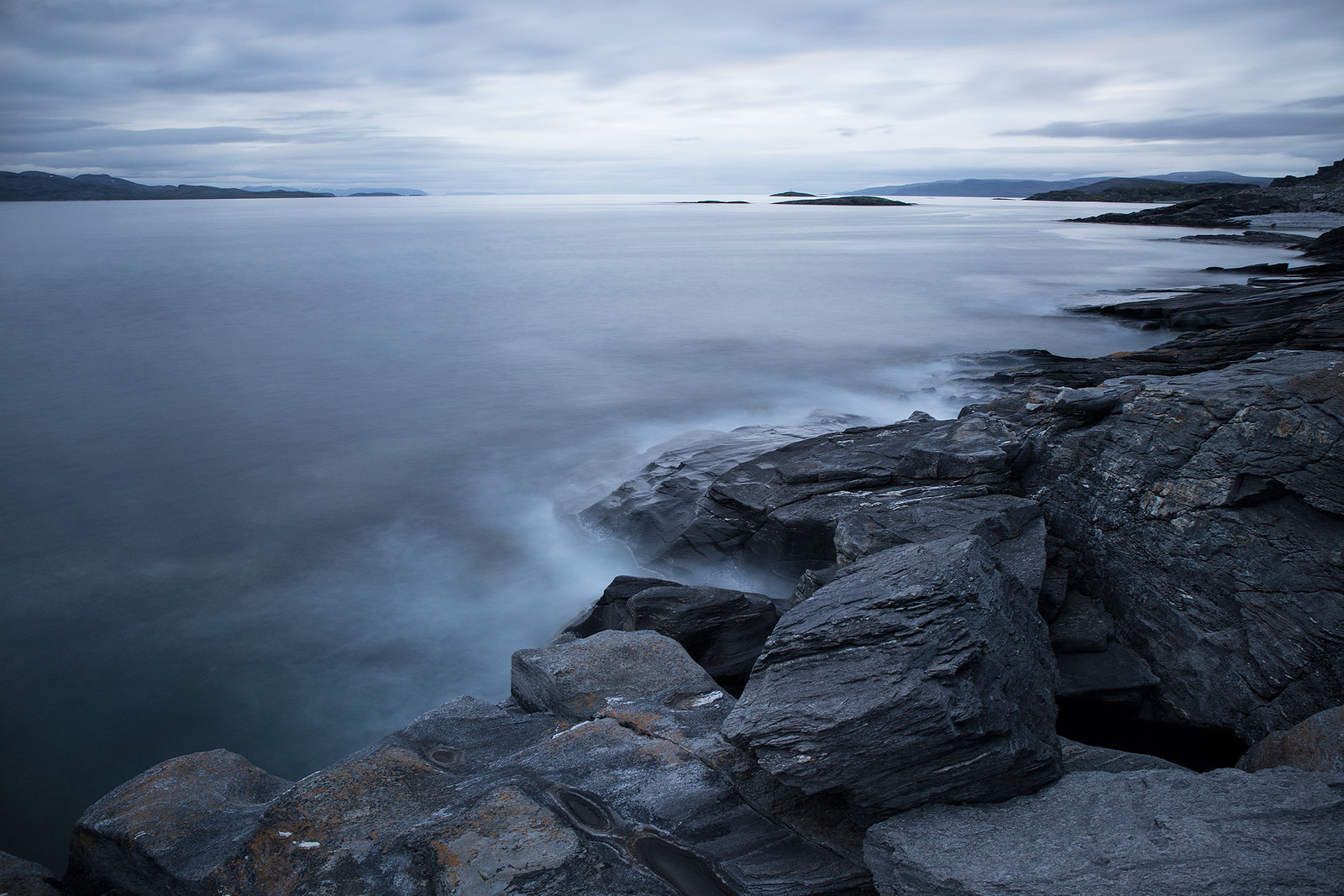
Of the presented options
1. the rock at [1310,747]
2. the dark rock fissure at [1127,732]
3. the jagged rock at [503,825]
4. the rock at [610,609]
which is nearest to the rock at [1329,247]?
the dark rock fissure at [1127,732]

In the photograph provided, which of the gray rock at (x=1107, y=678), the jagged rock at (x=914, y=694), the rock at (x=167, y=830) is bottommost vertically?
the rock at (x=167, y=830)

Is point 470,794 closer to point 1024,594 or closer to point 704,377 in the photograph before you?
point 1024,594

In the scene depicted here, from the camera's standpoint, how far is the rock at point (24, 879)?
16.3 ft

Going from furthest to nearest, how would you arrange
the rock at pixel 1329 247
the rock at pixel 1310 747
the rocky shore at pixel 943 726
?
the rock at pixel 1329 247
the rock at pixel 1310 747
the rocky shore at pixel 943 726

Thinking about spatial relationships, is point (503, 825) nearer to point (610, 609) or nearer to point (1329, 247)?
point (610, 609)

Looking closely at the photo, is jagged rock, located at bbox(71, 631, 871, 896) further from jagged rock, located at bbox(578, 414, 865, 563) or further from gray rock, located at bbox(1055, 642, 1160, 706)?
jagged rock, located at bbox(578, 414, 865, 563)

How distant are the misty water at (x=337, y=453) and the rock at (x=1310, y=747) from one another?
6807 mm

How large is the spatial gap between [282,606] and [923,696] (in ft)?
28.0

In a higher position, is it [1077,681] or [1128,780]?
[1128,780]

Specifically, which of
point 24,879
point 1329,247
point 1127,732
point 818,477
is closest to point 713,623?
point 818,477

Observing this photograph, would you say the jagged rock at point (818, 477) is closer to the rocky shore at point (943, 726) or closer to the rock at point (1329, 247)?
the rocky shore at point (943, 726)

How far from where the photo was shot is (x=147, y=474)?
1406cm

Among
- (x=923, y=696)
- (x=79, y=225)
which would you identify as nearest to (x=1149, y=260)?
(x=923, y=696)

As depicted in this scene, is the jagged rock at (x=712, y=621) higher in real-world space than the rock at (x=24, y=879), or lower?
higher
